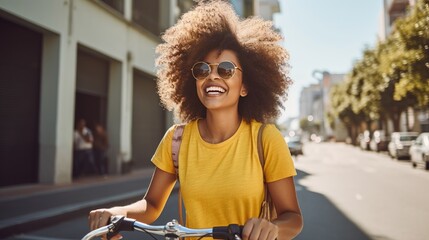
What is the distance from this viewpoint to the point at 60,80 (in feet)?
37.9

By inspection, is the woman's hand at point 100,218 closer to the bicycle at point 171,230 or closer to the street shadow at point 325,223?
the bicycle at point 171,230

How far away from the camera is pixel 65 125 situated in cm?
1177

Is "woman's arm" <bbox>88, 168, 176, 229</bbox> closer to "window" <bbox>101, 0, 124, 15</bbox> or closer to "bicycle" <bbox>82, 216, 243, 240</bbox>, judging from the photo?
"bicycle" <bbox>82, 216, 243, 240</bbox>

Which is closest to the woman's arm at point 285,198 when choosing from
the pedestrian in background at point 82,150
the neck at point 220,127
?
the neck at point 220,127

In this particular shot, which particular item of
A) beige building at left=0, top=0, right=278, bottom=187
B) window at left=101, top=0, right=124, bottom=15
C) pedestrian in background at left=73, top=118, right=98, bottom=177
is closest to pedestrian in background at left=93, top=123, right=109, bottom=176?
pedestrian in background at left=73, top=118, right=98, bottom=177

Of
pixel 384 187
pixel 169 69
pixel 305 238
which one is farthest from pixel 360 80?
pixel 169 69

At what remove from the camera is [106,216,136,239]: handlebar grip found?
165 cm

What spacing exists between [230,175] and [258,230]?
1.41ft

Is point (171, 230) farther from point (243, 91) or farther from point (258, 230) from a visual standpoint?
point (243, 91)

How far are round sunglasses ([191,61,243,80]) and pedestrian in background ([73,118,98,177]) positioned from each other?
11.7m

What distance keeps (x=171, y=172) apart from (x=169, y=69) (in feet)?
2.42

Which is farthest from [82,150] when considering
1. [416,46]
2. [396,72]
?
[396,72]

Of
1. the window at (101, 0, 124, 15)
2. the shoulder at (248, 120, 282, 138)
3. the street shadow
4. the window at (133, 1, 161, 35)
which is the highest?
the window at (133, 1, 161, 35)

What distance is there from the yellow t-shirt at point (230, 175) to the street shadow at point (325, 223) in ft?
13.2
